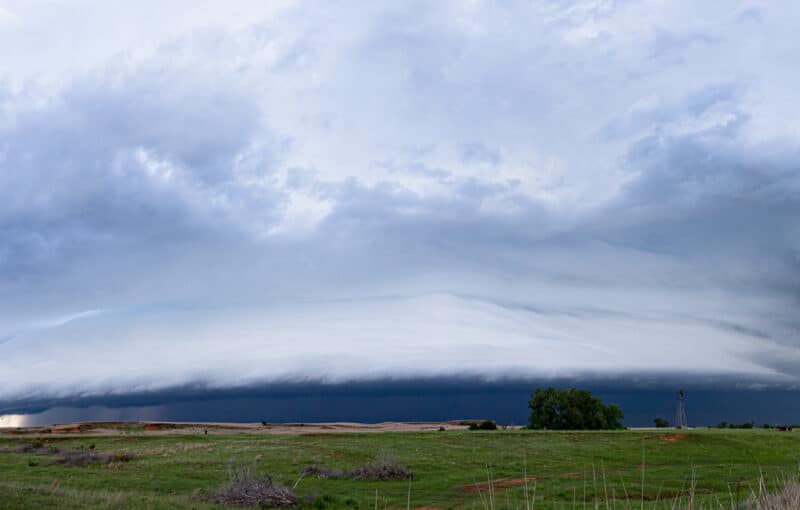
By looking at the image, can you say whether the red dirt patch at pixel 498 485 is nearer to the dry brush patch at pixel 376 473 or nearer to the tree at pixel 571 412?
the dry brush patch at pixel 376 473

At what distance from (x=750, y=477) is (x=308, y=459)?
86.3 ft

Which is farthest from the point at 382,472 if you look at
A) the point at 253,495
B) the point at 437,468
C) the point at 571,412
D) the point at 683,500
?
the point at 571,412

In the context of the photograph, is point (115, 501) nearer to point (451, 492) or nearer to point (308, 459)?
point (451, 492)

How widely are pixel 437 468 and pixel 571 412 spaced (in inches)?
2270

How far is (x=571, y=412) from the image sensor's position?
93.9 m

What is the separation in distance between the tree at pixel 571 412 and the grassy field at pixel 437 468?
90.7 ft

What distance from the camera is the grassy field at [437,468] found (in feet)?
83.8

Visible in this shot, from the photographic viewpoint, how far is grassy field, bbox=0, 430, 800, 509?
2553cm

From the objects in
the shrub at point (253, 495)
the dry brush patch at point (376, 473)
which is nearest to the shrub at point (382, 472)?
the dry brush patch at point (376, 473)

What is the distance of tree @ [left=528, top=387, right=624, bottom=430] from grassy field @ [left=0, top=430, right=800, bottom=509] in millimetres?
27656

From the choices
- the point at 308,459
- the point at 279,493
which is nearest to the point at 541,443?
the point at 308,459

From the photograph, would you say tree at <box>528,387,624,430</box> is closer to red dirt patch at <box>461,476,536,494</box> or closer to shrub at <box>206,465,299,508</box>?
red dirt patch at <box>461,476,536,494</box>

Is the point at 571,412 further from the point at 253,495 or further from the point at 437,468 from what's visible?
the point at 253,495

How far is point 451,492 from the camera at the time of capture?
102 ft
